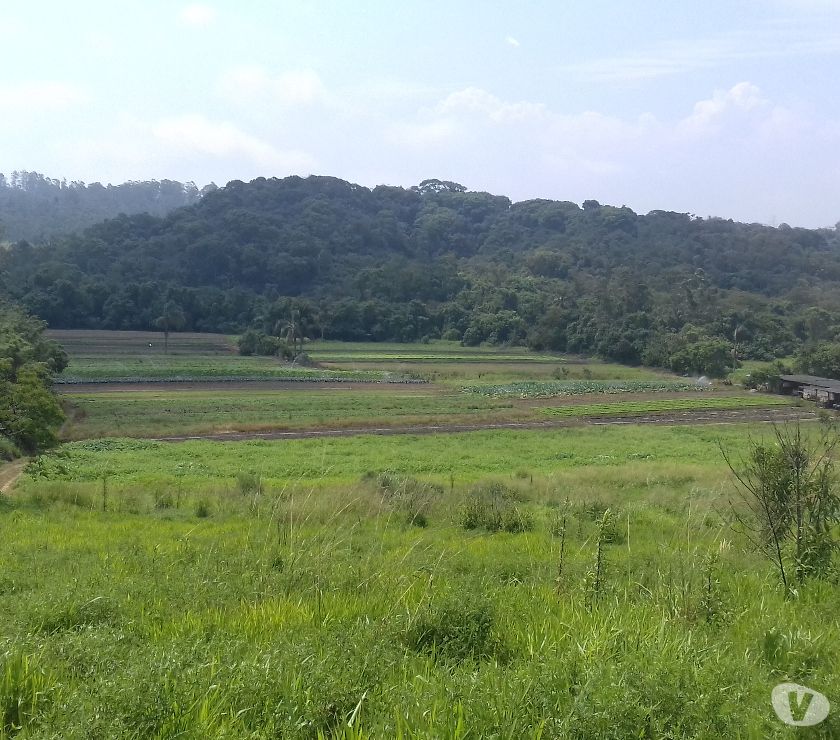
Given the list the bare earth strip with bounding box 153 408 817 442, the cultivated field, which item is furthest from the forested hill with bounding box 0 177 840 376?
the cultivated field

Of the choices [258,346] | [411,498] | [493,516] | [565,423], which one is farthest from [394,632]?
[258,346]

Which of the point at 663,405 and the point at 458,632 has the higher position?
the point at 458,632

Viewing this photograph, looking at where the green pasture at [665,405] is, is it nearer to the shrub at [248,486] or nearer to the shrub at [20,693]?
the shrub at [248,486]

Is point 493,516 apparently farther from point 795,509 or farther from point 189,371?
point 189,371

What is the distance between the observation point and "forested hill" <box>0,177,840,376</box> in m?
90.1

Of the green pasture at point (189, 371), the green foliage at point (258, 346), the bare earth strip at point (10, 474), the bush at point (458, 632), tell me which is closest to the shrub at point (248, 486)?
the bare earth strip at point (10, 474)

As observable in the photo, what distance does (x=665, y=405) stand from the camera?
52.0 m

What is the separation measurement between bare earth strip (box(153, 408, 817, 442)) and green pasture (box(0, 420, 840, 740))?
24548mm

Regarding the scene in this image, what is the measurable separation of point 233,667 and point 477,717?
151 cm

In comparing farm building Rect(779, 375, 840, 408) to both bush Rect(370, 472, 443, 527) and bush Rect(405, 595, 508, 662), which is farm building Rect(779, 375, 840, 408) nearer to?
bush Rect(370, 472, 443, 527)

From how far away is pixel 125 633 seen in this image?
530cm

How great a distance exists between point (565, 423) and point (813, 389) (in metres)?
25.4

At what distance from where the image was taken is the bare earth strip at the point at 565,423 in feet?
118

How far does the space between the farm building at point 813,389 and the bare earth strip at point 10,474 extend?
169 feet
